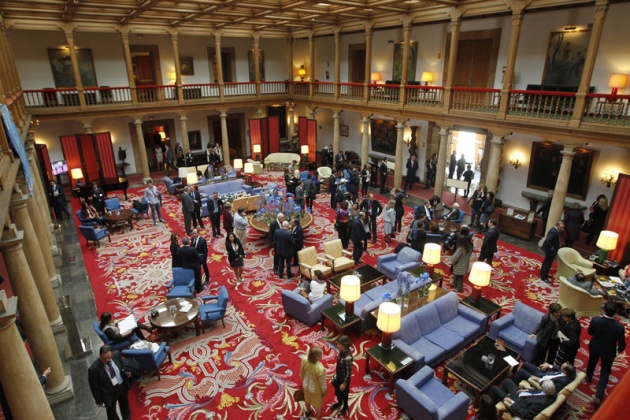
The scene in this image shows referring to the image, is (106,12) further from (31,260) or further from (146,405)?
(146,405)

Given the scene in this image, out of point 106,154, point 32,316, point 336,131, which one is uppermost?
point 336,131

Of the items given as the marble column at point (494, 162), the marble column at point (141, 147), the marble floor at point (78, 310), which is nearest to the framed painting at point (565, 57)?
the marble column at point (494, 162)

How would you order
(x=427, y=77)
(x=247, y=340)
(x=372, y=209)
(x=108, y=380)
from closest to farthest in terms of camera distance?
(x=108, y=380)
(x=247, y=340)
(x=372, y=209)
(x=427, y=77)

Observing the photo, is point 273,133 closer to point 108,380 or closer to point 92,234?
point 92,234

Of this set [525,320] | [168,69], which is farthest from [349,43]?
[525,320]

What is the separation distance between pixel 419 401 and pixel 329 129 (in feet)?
67.4

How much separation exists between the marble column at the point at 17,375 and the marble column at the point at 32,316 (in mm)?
1234

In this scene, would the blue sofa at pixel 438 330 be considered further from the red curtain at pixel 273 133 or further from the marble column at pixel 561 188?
the red curtain at pixel 273 133

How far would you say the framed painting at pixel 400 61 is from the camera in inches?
702

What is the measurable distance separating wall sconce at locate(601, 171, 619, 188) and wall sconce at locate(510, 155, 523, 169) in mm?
2734

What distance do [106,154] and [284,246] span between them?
12.0 metres

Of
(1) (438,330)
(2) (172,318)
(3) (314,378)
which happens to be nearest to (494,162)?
(1) (438,330)

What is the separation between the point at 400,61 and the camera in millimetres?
18609

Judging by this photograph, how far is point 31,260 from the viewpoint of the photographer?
7395 millimetres
